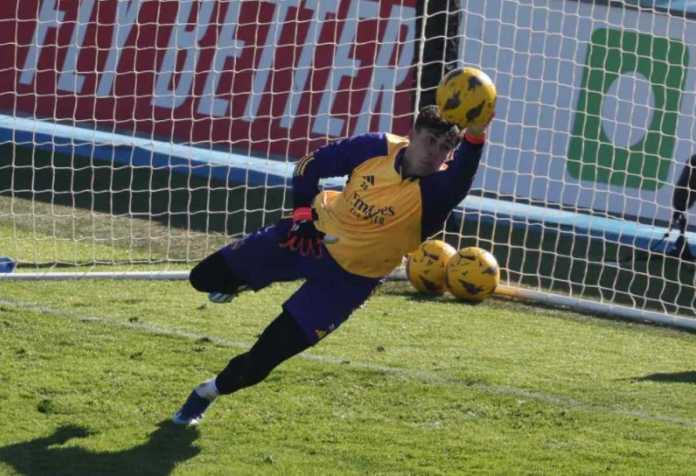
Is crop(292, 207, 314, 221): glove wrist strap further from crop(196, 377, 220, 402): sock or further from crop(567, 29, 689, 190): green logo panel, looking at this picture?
crop(567, 29, 689, 190): green logo panel

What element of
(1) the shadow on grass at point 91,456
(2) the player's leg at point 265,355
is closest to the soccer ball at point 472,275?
(2) the player's leg at point 265,355

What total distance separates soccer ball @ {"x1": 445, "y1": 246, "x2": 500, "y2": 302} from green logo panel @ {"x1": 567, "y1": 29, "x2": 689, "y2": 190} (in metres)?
2.96

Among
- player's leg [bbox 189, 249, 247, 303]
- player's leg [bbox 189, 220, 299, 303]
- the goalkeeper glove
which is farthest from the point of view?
player's leg [bbox 189, 249, 247, 303]

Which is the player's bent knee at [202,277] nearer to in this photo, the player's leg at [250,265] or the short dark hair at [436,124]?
the player's leg at [250,265]

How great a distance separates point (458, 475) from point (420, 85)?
551 centimetres

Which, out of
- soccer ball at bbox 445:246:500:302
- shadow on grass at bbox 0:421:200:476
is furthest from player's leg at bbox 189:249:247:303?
soccer ball at bbox 445:246:500:302

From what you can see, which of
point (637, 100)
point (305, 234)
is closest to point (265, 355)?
point (305, 234)

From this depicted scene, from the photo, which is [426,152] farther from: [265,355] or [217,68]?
[217,68]

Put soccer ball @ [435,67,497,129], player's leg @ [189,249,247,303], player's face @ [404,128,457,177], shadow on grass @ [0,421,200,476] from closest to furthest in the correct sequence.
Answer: soccer ball @ [435,67,497,129] < shadow on grass @ [0,421,200,476] < player's face @ [404,128,457,177] < player's leg @ [189,249,247,303]

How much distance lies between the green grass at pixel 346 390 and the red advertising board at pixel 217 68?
13.0 ft

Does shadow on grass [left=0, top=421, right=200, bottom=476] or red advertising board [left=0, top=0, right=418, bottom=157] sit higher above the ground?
red advertising board [left=0, top=0, right=418, bottom=157]

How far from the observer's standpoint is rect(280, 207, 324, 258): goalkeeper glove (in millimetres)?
7346

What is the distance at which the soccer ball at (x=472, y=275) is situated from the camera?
10.7 metres

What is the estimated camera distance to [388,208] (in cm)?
Answer: 730
